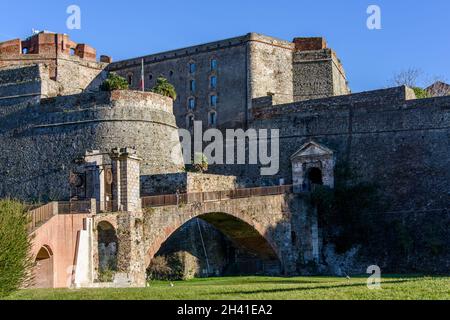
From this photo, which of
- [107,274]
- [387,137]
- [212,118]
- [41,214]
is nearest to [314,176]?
[387,137]

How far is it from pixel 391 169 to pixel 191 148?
17393 mm

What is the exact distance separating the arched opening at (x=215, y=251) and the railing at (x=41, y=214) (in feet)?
42.1

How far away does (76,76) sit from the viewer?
73.1 metres

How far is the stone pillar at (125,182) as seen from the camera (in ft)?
131

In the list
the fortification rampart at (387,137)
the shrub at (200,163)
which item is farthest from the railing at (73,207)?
the fortification rampart at (387,137)

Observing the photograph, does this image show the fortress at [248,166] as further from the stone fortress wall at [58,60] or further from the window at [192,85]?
the stone fortress wall at [58,60]

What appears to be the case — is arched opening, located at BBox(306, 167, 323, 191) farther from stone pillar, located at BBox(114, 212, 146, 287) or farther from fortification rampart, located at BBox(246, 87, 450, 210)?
stone pillar, located at BBox(114, 212, 146, 287)

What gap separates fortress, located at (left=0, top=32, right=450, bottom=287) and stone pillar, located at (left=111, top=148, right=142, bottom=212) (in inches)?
21.2

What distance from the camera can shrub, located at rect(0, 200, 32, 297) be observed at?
28203 millimetres

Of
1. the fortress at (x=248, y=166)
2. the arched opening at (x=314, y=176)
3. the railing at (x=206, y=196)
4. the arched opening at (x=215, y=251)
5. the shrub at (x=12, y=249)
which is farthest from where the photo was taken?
the arched opening at (x=314, y=176)

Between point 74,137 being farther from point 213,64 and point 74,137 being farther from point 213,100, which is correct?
point 213,64

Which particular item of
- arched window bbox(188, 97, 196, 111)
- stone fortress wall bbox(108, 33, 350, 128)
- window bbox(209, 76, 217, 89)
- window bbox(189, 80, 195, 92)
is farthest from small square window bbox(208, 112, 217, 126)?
window bbox(189, 80, 195, 92)

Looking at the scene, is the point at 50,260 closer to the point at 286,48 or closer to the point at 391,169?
the point at 391,169

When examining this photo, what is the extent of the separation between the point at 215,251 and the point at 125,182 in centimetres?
1542
